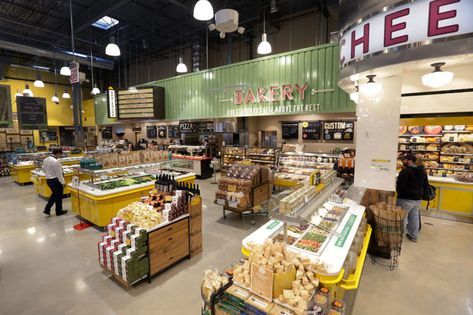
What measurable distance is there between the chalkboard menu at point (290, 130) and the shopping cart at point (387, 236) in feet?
17.9

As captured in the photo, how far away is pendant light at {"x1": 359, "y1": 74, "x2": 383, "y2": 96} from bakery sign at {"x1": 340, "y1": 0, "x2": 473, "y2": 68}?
1.51ft

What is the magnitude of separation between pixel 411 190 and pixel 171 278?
4577 mm

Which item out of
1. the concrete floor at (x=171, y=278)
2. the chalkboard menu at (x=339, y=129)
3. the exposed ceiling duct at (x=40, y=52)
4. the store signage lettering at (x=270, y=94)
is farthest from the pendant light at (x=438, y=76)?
the exposed ceiling duct at (x=40, y=52)

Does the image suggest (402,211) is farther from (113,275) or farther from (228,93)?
(228,93)

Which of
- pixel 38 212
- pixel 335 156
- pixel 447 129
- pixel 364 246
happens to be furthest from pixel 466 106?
pixel 38 212

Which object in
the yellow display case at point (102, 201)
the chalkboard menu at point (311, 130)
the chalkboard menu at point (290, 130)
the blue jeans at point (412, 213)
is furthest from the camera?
the chalkboard menu at point (290, 130)

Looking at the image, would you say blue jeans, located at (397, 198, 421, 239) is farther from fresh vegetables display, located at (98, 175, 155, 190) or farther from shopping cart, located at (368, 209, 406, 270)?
fresh vegetables display, located at (98, 175, 155, 190)

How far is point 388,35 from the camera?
297 cm

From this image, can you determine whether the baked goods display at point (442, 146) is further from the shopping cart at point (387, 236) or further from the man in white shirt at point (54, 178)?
the man in white shirt at point (54, 178)

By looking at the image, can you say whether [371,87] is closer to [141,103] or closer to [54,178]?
[54,178]

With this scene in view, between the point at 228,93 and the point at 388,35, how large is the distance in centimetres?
644

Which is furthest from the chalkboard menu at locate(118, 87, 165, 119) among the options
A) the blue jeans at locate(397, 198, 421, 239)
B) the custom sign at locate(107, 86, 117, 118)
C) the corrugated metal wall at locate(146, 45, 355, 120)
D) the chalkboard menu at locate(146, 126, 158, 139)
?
the blue jeans at locate(397, 198, 421, 239)

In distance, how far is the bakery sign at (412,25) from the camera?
2.54m

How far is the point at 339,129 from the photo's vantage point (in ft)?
26.8
